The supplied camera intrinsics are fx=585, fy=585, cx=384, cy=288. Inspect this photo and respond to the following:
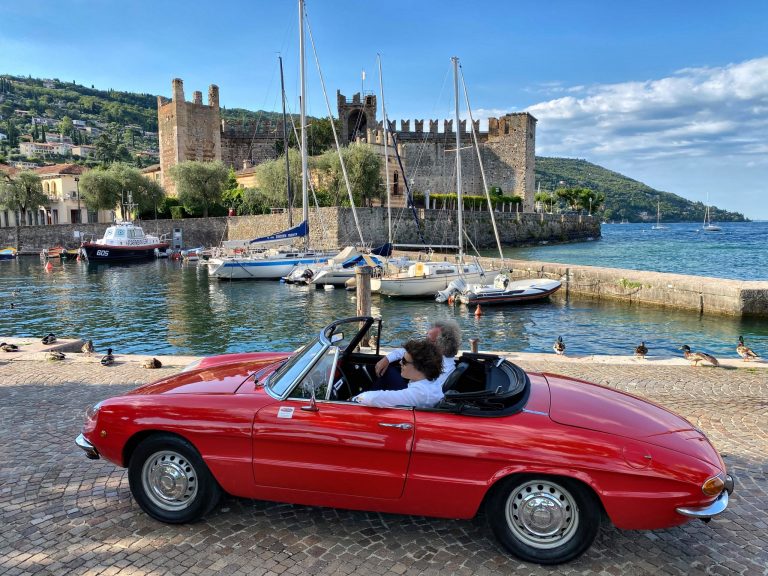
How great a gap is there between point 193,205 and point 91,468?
58.7 m

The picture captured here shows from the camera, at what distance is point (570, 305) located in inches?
957

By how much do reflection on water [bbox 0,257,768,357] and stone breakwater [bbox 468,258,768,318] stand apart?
725mm

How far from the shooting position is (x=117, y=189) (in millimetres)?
59438

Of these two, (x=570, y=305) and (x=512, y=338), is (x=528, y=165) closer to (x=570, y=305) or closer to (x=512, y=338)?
(x=570, y=305)

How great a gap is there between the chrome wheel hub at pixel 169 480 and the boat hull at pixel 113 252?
159 feet

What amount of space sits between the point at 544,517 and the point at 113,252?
5024cm

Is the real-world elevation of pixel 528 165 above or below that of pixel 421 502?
above

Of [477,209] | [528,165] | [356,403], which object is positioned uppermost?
[528,165]

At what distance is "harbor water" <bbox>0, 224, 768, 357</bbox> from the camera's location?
16391 millimetres

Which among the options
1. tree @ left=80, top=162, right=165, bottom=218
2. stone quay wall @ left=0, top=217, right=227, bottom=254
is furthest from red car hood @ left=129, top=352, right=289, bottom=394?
tree @ left=80, top=162, right=165, bottom=218

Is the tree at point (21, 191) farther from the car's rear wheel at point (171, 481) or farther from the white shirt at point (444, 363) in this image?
the white shirt at point (444, 363)

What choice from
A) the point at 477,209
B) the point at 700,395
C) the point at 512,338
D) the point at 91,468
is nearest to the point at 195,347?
the point at 512,338

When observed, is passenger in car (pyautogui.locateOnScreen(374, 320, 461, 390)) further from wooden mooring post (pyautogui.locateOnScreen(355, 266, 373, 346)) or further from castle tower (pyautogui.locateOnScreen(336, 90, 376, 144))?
castle tower (pyautogui.locateOnScreen(336, 90, 376, 144))

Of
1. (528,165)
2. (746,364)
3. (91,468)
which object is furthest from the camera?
(528,165)
